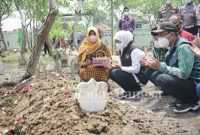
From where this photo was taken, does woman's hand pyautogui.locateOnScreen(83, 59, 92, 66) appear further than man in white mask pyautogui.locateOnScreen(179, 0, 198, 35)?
Answer: No

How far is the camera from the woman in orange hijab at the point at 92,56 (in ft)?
26.9

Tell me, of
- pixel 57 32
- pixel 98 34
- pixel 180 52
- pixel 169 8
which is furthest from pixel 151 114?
pixel 57 32

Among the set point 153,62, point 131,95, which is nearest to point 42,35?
point 131,95

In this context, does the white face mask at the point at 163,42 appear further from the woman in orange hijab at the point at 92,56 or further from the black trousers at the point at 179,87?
the woman in orange hijab at the point at 92,56

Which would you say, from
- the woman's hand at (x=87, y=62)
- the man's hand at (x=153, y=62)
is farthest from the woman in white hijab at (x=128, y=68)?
the man's hand at (x=153, y=62)

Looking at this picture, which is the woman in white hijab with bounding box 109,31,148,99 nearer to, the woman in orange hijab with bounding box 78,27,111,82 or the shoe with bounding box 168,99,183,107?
the woman in orange hijab with bounding box 78,27,111,82

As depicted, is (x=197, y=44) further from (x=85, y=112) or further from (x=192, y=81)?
(x=85, y=112)

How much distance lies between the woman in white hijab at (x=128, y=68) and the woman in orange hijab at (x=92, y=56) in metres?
0.19

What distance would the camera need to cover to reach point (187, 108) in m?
6.46

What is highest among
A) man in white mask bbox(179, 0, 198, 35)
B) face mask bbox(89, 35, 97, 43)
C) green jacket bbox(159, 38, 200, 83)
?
man in white mask bbox(179, 0, 198, 35)

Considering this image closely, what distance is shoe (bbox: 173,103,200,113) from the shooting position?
21.0 feet

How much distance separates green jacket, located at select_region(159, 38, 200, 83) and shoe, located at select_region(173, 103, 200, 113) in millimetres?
398

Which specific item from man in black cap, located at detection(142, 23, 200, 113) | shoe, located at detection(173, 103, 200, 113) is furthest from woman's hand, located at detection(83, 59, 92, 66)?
shoe, located at detection(173, 103, 200, 113)

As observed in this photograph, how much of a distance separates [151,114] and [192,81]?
76 cm
